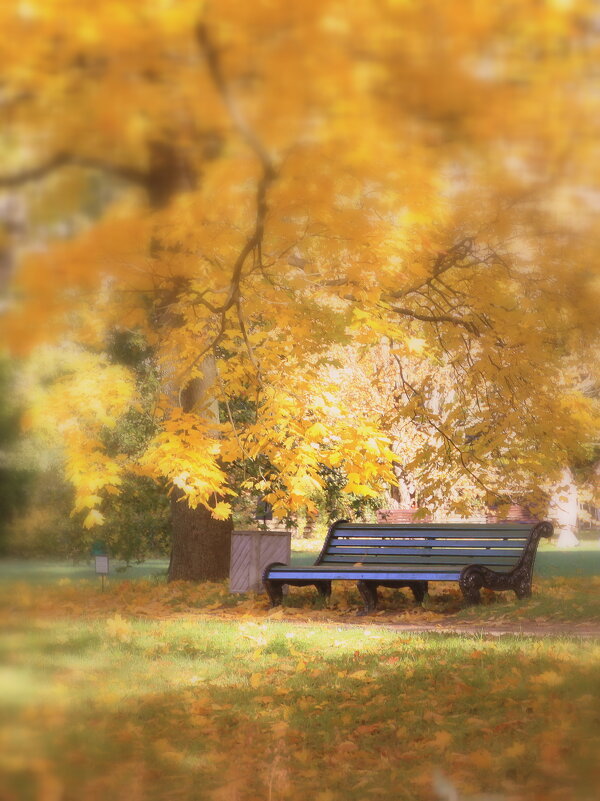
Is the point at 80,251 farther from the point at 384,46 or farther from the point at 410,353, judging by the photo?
the point at 410,353

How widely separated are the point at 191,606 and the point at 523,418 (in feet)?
13.8

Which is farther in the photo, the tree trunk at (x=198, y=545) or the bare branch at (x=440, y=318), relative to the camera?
the tree trunk at (x=198, y=545)

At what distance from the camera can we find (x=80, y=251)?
116 inches

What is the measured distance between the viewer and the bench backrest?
10.3 m

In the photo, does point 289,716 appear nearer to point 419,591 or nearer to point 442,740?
point 442,740

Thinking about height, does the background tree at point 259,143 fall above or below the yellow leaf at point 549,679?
above

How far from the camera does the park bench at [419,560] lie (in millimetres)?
9805

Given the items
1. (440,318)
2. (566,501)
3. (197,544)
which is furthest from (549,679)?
(197,544)

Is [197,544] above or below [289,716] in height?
above

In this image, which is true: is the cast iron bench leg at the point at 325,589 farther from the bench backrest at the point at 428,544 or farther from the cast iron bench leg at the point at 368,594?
the cast iron bench leg at the point at 368,594

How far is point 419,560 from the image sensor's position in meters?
10.8

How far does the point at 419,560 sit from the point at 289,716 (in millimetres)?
5862

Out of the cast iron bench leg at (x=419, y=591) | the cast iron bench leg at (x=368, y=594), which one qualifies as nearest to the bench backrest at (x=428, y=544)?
→ the cast iron bench leg at (x=419, y=591)

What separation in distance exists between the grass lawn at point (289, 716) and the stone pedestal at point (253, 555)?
3.71 metres
